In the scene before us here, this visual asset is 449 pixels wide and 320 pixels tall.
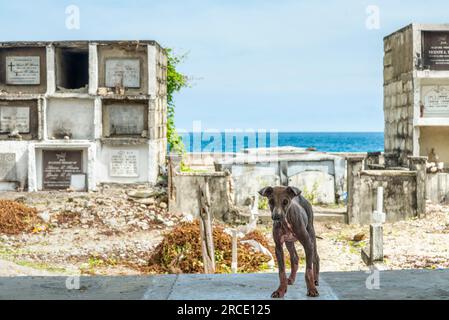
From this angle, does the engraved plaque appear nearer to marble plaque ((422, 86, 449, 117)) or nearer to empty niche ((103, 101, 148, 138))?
empty niche ((103, 101, 148, 138))

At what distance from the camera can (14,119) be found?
17938 millimetres

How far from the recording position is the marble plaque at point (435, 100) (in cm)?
1905

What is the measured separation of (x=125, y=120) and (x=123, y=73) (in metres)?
1.22

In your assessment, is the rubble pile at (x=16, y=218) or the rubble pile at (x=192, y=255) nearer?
the rubble pile at (x=192, y=255)

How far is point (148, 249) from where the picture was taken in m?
13.5

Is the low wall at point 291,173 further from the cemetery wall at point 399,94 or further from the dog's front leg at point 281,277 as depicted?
the dog's front leg at point 281,277

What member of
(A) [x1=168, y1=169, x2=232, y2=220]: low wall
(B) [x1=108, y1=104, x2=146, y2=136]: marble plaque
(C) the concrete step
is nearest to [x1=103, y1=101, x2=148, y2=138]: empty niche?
(B) [x1=108, y1=104, x2=146, y2=136]: marble plaque

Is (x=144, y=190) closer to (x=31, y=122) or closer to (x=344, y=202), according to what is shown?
(x=31, y=122)

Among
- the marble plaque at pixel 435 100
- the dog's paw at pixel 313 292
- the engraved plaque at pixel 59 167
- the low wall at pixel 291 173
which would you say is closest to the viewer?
the dog's paw at pixel 313 292

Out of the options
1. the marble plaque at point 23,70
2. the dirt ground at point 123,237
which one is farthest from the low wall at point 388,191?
the marble plaque at point 23,70

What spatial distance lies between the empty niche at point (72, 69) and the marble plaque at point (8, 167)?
7.11 feet

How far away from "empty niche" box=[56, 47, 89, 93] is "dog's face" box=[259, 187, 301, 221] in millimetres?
14504

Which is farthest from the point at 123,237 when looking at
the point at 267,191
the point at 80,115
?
the point at 267,191
